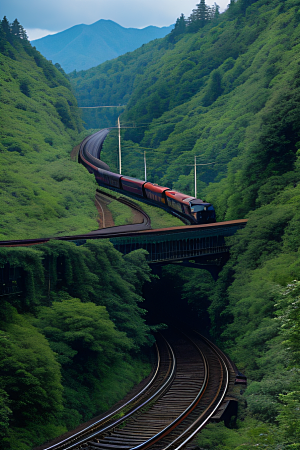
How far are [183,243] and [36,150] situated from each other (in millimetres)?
50020

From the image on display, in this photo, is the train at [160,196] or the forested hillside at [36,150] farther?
the forested hillside at [36,150]

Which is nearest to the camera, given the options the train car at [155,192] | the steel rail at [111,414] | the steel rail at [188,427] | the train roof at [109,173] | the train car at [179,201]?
the steel rail at [188,427]

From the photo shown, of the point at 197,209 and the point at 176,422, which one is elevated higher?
the point at 197,209

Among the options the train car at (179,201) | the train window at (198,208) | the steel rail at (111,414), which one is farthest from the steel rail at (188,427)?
the train car at (179,201)

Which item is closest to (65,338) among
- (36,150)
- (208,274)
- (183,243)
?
(183,243)

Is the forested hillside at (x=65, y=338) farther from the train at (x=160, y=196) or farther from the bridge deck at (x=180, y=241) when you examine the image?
the train at (x=160, y=196)

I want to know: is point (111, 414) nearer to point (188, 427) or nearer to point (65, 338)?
point (188, 427)

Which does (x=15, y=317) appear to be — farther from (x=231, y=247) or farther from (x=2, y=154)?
(x=2, y=154)

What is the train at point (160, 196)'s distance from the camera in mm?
45906

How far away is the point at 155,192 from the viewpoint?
56.2m

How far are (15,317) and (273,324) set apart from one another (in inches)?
623

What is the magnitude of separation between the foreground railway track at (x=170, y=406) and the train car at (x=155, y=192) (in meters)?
21.0

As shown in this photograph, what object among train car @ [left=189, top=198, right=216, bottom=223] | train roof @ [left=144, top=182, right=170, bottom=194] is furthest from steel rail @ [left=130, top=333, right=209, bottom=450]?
train roof @ [left=144, top=182, right=170, bottom=194]

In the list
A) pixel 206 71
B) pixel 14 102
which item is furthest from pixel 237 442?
pixel 206 71
